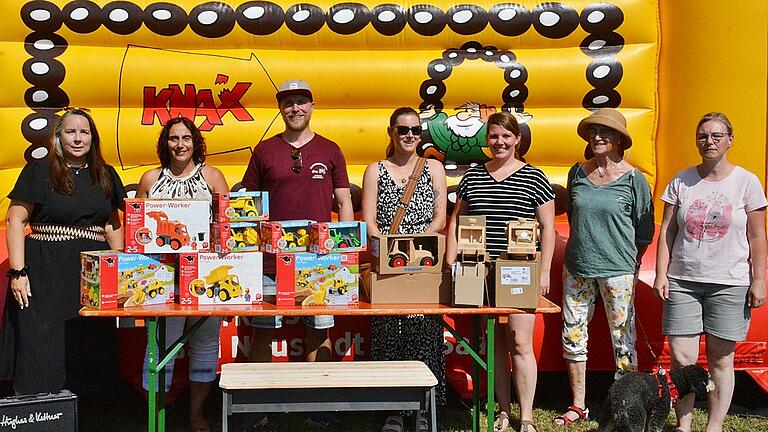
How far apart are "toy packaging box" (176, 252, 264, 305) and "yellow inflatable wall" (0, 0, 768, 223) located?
163 cm

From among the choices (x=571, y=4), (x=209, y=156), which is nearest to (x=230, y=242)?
(x=209, y=156)

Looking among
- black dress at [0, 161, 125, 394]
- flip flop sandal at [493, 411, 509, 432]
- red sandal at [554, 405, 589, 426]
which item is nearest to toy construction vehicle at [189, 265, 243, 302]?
black dress at [0, 161, 125, 394]

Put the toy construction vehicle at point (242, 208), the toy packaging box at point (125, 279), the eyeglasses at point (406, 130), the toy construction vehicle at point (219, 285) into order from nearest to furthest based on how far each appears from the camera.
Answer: the toy packaging box at point (125, 279) < the toy construction vehicle at point (219, 285) < the toy construction vehicle at point (242, 208) < the eyeglasses at point (406, 130)

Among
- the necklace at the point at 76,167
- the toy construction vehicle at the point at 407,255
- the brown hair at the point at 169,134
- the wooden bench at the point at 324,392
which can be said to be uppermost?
the brown hair at the point at 169,134

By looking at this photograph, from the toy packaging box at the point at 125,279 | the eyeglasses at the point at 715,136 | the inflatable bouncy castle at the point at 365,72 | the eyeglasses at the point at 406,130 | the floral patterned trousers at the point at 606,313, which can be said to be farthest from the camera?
the inflatable bouncy castle at the point at 365,72

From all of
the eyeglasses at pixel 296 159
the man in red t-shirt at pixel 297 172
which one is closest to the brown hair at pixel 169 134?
the man in red t-shirt at pixel 297 172

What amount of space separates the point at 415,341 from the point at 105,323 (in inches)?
56.0

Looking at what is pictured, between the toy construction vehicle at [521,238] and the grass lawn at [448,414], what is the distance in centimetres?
107

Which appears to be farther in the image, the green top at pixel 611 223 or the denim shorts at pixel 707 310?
the green top at pixel 611 223

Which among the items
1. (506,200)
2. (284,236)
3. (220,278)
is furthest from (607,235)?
(220,278)

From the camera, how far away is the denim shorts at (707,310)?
3867 mm

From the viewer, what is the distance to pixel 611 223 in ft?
13.5

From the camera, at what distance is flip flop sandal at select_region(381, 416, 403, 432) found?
409cm

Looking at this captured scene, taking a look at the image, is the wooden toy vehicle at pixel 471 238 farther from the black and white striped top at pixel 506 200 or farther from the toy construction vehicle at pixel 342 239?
the toy construction vehicle at pixel 342 239
